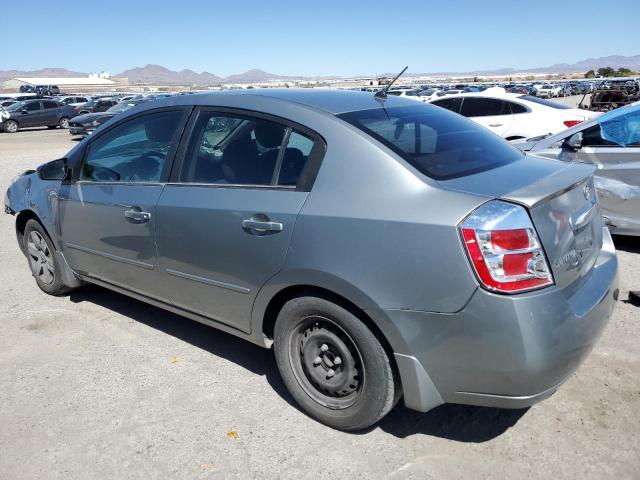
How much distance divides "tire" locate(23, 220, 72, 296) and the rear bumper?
3.38 metres


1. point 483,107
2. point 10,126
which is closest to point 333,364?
point 483,107

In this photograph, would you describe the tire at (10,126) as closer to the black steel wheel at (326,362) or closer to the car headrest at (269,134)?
the car headrest at (269,134)

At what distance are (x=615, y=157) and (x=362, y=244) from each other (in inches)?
175

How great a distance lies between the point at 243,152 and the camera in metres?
3.20

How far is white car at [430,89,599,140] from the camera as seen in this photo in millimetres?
10312

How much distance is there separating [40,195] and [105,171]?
0.93 m

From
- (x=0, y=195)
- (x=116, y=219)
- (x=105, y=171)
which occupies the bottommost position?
(x=0, y=195)

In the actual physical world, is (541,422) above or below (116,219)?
below

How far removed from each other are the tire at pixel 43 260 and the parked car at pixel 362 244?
0.99 meters

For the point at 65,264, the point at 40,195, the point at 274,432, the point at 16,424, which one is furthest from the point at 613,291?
the point at 40,195

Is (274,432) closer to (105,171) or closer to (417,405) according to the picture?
(417,405)

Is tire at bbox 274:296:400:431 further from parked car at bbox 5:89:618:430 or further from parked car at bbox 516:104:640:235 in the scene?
parked car at bbox 516:104:640:235

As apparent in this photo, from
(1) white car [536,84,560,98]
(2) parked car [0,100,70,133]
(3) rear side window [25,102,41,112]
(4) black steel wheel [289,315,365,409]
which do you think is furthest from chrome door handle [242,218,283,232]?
(1) white car [536,84,560,98]

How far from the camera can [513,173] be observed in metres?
2.80
